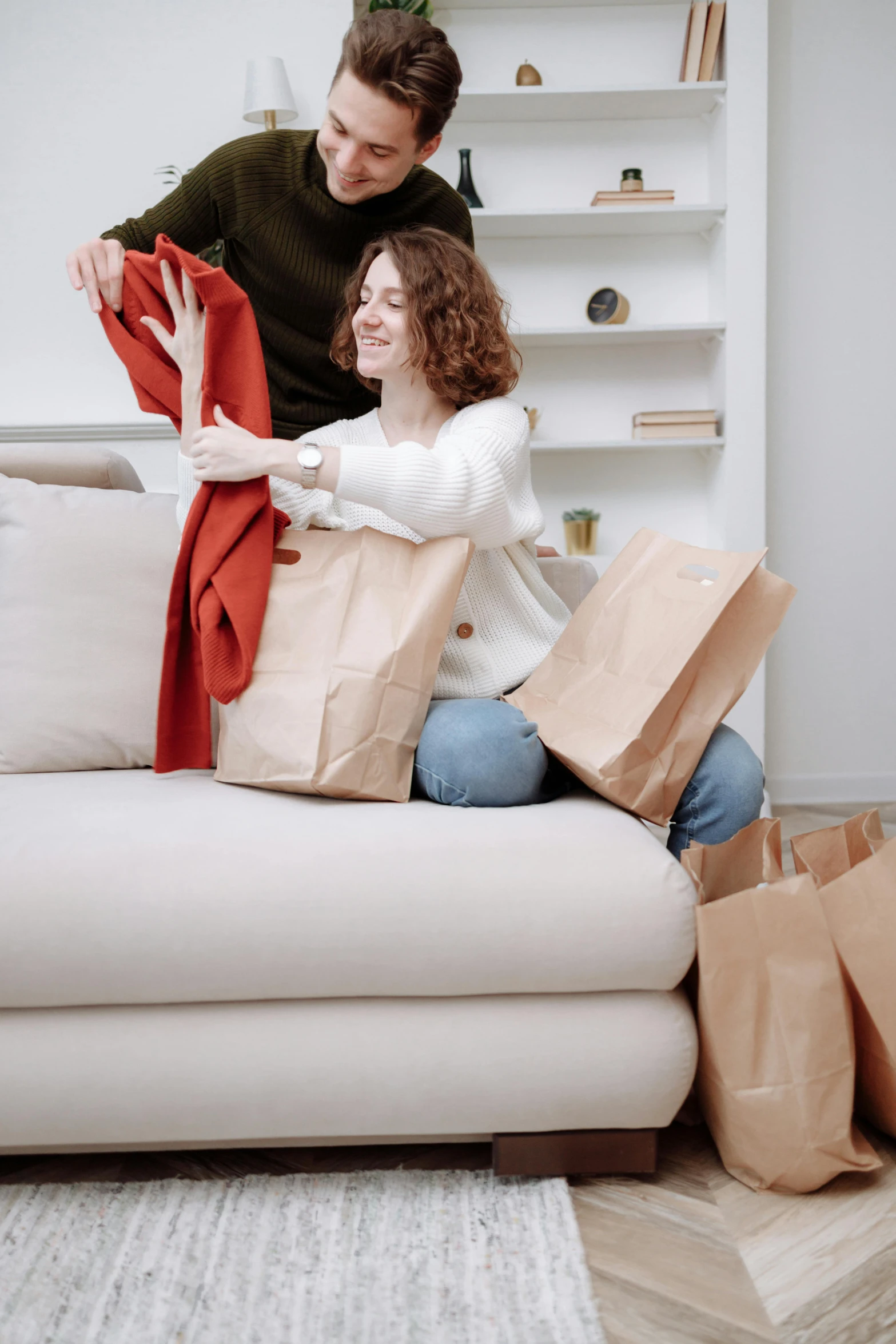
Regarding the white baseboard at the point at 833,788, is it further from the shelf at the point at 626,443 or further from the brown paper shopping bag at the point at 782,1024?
the brown paper shopping bag at the point at 782,1024

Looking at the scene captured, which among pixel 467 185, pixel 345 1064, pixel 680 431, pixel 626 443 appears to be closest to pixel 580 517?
pixel 626 443

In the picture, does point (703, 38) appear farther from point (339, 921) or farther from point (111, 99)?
point (339, 921)

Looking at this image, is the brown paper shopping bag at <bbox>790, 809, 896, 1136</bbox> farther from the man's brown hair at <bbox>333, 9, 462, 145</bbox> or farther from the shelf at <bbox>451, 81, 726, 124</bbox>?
the shelf at <bbox>451, 81, 726, 124</bbox>

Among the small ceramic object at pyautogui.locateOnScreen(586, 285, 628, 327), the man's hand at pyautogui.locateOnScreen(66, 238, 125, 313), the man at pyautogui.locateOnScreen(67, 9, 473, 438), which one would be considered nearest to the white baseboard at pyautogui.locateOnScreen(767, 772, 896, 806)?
the small ceramic object at pyautogui.locateOnScreen(586, 285, 628, 327)

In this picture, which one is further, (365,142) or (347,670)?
(365,142)

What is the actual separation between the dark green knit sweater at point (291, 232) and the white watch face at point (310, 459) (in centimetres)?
49

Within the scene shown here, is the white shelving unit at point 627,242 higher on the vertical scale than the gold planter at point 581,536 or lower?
higher

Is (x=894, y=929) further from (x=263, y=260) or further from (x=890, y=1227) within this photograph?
(x=263, y=260)

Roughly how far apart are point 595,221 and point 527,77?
462mm

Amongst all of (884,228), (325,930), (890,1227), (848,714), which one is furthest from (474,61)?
(890,1227)

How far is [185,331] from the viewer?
1.27m

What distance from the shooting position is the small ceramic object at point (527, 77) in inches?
119

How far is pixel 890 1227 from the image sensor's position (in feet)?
3.28

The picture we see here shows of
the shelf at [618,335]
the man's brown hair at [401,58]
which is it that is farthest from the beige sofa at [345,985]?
the shelf at [618,335]
